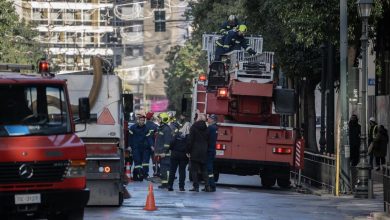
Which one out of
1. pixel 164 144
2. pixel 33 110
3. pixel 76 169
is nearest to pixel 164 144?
pixel 164 144

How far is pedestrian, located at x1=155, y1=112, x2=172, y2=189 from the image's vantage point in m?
29.4

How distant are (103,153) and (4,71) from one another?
338 centimetres

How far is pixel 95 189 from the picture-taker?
69.0ft

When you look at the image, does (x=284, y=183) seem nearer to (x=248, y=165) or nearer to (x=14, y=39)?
(x=248, y=165)

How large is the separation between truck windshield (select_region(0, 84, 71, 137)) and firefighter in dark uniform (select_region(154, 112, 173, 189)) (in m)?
12.7

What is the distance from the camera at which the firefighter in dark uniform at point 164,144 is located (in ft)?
96.3

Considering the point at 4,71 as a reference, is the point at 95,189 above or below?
below

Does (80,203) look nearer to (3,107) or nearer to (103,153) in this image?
(3,107)

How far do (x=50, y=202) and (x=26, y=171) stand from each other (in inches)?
21.1

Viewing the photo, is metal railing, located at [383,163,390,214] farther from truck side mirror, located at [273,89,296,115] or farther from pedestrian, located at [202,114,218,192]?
truck side mirror, located at [273,89,296,115]

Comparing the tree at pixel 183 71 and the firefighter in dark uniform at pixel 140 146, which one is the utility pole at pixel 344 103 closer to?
the firefighter in dark uniform at pixel 140 146

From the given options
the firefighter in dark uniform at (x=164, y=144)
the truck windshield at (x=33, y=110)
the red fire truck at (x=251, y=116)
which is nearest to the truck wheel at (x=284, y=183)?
the red fire truck at (x=251, y=116)

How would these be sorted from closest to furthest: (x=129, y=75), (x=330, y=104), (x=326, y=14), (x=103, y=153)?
(x=103, y=153) < (x=326, y=14) < (x=330, y=104) < (x=129, y=75)

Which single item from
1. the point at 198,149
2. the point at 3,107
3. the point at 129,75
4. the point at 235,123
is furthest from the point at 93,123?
the point at 129,75
